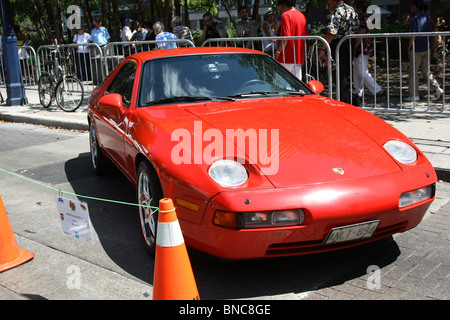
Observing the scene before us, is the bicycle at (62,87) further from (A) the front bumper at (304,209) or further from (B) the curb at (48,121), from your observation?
(A) the front bumper at (304,209)

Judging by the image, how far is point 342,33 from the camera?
8.83 metres

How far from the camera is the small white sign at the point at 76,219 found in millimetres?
3445

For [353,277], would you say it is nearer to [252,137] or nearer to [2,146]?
[252,137]

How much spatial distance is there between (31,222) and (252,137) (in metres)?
2.51

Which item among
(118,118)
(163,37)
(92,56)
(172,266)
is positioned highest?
(163,37)

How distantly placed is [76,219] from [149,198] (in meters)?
0.72

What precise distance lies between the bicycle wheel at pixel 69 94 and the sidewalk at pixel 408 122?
0.51ft

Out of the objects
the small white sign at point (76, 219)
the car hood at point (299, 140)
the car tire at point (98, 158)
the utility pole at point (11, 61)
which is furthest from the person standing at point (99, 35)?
the small white sign at point (76, 219)


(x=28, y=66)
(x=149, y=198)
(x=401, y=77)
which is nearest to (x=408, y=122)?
(x=401, y=77)

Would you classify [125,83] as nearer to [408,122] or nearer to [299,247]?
[299,247]

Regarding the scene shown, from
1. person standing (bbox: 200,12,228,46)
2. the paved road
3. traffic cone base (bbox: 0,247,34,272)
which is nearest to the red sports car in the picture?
the paved road

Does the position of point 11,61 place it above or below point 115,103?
above

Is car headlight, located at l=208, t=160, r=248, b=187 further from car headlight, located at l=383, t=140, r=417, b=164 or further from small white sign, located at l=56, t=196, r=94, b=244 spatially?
car headlight, located at l=383, t=140, r=417, b=164

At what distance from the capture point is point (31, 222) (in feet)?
17.0
